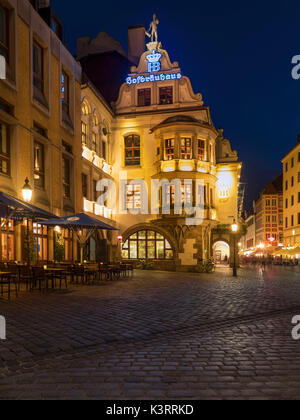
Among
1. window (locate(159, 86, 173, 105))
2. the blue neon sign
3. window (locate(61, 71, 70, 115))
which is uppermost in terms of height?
the blue neon sign

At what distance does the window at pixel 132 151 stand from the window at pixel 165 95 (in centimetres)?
380

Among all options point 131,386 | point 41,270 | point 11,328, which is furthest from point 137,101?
point 131,386

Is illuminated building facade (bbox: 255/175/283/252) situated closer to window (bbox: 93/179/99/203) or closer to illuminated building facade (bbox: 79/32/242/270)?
illuminated building facade (bbox: 79/32/242/270)

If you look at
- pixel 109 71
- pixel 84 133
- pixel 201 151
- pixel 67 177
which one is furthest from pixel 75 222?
pixel 109 71

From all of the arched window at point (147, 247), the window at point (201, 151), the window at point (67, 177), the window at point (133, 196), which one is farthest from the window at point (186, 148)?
the window at point (67, 177)

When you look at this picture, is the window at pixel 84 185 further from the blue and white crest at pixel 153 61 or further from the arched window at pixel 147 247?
the blue and white crest at pixel 153 61

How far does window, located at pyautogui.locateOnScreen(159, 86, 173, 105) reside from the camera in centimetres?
3198

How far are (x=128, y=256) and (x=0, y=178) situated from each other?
17.8 metres

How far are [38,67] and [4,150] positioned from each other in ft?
19.5

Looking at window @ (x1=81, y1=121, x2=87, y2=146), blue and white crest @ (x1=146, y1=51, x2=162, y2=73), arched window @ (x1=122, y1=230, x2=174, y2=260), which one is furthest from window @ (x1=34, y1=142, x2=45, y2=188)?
blue and white crest @ (x1=146, y1=51, x2=162, y2=73)

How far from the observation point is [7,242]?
15734mm

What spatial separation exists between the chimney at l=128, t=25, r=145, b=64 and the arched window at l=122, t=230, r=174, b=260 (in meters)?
19.4

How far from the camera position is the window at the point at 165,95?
3198cm

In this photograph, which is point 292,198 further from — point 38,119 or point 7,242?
point 7,242
